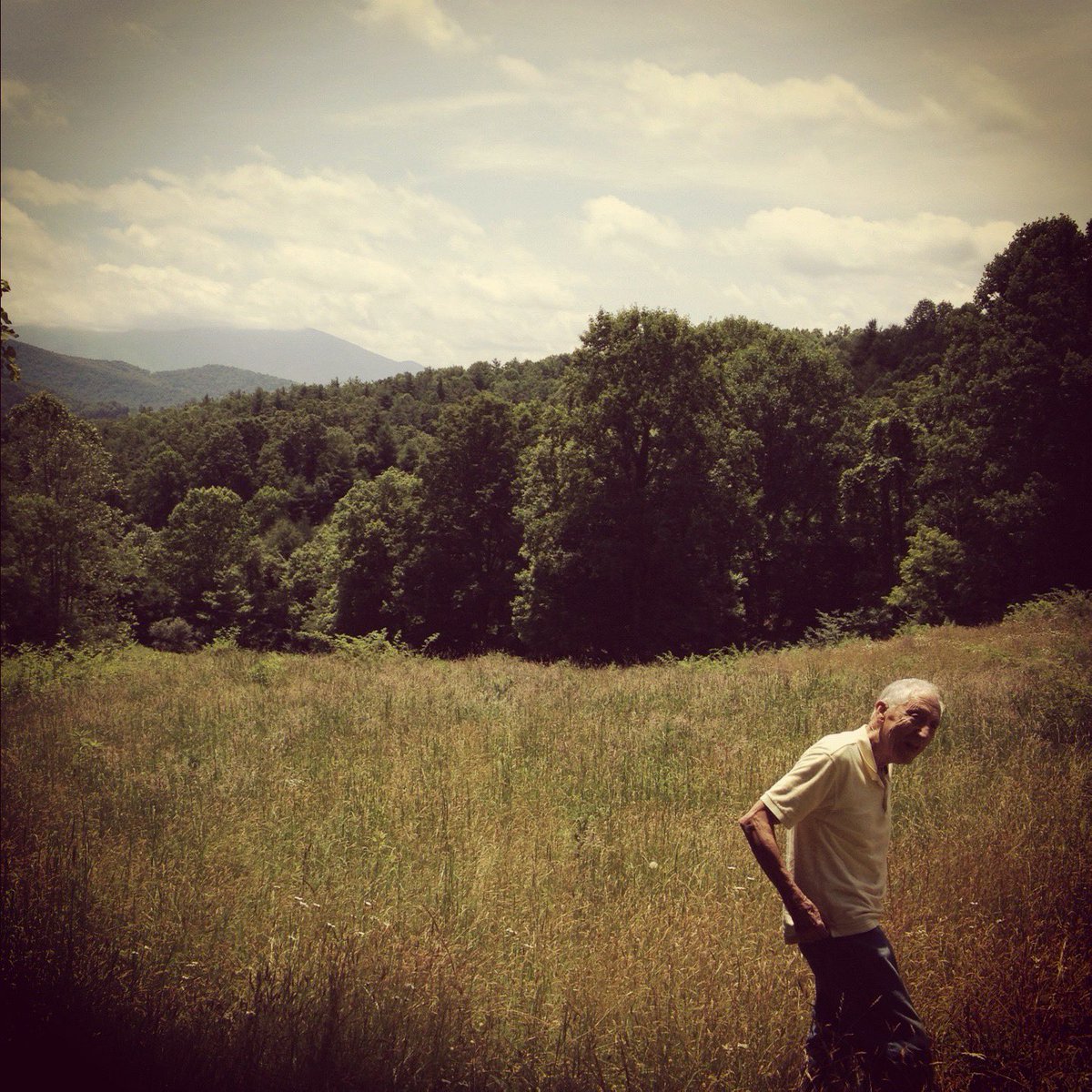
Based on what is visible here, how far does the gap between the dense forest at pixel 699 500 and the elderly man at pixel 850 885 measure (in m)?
20.3

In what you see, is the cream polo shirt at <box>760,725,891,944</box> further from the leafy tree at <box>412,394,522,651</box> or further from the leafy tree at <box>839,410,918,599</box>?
the leafy tree at <box>839,410,918,599</box>

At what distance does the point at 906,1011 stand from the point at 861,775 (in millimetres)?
944

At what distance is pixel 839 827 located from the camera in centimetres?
289

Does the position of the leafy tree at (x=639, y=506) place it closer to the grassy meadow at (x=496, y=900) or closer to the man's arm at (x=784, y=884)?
the grassy meadow at (x=496, y=900)

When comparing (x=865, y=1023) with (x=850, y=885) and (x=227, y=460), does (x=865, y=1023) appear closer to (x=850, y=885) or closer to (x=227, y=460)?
(x=850, y=885)

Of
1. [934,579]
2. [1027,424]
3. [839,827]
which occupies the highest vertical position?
[1027,424]

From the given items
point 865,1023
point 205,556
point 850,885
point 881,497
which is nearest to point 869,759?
point 850,885

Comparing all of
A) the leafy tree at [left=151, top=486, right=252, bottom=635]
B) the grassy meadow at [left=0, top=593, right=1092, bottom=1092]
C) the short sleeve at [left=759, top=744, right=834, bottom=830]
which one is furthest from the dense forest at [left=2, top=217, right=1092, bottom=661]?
the short sleeve at [left=759, top=744, right=834, bottom=830]

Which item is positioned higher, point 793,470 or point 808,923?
point 793,470

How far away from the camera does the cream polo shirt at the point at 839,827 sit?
280 cm

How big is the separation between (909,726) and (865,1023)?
4.07ft

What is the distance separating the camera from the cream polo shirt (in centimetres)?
280

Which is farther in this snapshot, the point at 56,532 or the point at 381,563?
the point at 381,563

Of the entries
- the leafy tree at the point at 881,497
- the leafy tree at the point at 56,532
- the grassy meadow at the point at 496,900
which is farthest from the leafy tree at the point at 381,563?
the grassy meadow at the point at 496,900
